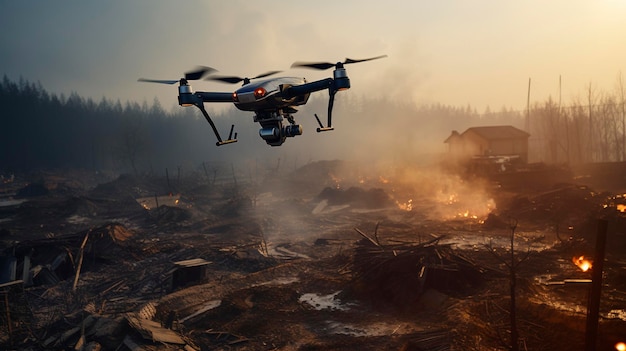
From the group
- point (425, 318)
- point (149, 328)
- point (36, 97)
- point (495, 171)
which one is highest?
point (36, 97)

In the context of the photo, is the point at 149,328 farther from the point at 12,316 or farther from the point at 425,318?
the point at 425,318

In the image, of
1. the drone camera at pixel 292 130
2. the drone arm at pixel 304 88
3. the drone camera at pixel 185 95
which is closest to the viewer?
the drone arm at pixel 304 88

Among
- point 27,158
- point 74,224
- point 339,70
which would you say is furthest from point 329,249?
point 27,158

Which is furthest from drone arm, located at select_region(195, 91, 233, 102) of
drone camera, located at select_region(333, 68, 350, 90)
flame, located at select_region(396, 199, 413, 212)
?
flame, located at select_region(396, 199, 413, 212)

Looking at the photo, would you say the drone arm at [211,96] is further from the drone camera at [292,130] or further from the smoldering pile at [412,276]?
the smoldering pile at [412,276]

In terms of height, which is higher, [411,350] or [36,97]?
[36,97]

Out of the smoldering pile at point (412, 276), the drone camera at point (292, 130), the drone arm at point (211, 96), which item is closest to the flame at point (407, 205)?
the smoldering pile at point (412, 276)

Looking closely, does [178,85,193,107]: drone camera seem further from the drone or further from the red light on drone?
the red light on drone
